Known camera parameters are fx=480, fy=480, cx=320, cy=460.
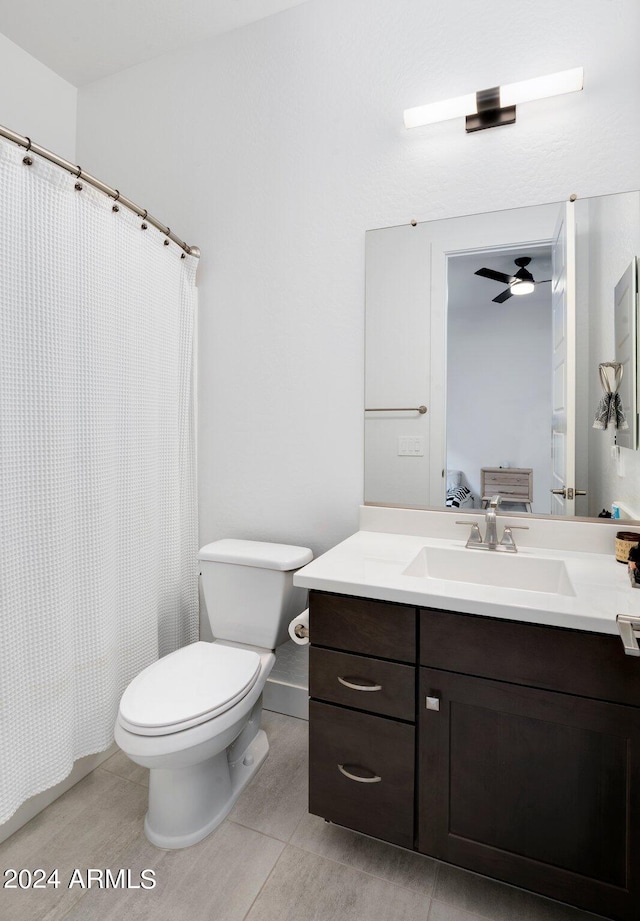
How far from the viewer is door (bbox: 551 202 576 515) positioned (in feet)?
4.93

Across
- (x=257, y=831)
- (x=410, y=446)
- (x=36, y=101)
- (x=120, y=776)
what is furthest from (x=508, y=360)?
(x=36, y=101)

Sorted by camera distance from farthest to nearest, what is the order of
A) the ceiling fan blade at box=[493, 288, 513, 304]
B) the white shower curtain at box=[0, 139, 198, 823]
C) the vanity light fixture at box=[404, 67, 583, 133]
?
the ceiling fan blade at box=[493, 288, 513, 304]
the vanity light fixture at box=[404, 67, 583, 133]
the white shower curtain at box=[0, 139, 198, 823]

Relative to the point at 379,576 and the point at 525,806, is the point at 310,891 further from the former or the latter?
the point at 379,576

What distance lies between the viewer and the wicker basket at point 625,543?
4.38 feet

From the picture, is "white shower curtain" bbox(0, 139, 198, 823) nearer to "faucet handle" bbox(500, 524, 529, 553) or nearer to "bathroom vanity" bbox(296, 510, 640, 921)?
"bathroom vanity" bbox(296, 510, 640, 921)

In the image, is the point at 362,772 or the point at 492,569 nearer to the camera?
the point at 362,772

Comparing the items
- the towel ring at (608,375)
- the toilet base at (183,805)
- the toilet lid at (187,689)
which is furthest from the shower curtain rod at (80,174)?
the toilet base at (183,805)

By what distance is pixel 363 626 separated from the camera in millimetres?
1220

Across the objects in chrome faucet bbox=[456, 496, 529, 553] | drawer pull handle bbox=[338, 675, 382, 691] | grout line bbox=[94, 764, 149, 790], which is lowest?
grout line bbox=[94, 764, 149, 790]

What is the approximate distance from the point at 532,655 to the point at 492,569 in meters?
0.40

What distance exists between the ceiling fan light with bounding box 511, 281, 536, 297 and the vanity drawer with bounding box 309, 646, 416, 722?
1.20 m

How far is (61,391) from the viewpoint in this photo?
144 centimetres

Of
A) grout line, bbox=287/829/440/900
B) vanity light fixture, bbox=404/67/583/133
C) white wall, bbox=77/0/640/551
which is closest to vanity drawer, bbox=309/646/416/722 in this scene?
grout line, bbox=287/829/440/900

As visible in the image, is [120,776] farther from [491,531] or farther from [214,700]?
[491,531]
